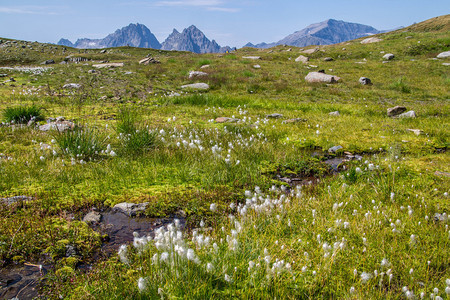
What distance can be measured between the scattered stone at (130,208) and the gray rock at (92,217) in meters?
0.32

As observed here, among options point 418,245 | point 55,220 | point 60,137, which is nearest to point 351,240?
point 418,245

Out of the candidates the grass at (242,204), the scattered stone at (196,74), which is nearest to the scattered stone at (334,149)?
the grass at (242,204)

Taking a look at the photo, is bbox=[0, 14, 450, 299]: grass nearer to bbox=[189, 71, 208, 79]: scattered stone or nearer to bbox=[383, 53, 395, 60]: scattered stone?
bbox=[189, 71, 208, 79]: scattered stone

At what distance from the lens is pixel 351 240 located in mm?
3967

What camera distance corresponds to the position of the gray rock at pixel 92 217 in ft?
15.3

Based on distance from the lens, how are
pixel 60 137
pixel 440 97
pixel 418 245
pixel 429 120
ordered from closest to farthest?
pixel 418 245
pixel 60 137
pixel 429 120
pixel 440 97

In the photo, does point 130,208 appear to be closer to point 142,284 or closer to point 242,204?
point 242,204

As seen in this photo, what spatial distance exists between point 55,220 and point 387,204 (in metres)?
5.56

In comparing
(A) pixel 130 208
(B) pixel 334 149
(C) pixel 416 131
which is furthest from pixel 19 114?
(C) pixel 416 131

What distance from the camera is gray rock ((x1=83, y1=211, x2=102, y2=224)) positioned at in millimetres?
4677

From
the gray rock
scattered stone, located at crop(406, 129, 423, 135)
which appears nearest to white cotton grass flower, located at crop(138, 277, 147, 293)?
the gray rock

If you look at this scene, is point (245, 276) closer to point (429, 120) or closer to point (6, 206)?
point (6, 206)

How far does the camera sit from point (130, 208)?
5039mm

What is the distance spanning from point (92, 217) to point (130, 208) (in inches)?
24.2
